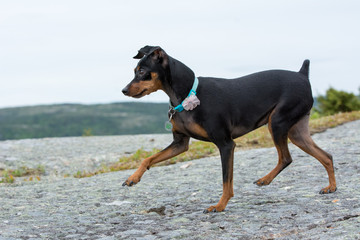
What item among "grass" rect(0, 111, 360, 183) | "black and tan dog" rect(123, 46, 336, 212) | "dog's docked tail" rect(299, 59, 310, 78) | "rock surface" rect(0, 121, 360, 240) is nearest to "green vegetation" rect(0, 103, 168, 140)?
"grass" rect(0, 111, 360, 183)

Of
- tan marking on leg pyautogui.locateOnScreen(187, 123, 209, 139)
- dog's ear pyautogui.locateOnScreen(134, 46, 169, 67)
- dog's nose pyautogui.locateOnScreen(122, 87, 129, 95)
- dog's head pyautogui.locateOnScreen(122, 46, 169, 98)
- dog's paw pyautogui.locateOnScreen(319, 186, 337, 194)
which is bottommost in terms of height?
dog's paw pyautogui.locateOnScreen(319, 186, 337, 194)

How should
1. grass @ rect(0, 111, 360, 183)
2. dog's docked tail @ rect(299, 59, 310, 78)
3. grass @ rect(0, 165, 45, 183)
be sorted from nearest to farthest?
dog's docked tail @ rect(299, 59, 310, 78), grass @ rect(0, 111, 360, 183), grass @ rect(0, 165, 45, 183)

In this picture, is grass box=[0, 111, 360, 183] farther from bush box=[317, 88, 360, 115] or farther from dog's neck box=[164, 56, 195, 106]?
bush box=[317, 88, 360, 115]

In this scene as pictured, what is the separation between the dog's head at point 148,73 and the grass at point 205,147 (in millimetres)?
6003

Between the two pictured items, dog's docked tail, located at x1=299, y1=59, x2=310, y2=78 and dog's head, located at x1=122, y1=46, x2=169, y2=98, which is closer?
dog's head, located at x1=122, y1=46, x2=169, y2=98

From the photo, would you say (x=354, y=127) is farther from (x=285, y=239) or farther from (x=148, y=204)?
(x=285, y=239)

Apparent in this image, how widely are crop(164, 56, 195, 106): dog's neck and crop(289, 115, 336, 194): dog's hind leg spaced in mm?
1810

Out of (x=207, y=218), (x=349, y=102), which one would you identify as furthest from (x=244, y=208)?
(x=349, y=102)

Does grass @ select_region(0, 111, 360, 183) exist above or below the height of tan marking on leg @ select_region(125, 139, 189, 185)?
below

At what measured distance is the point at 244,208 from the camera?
6.12 metres

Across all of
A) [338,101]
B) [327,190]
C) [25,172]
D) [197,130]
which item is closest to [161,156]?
[197,130]

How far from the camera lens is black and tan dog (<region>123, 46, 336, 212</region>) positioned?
586cm

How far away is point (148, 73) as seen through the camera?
5871mm

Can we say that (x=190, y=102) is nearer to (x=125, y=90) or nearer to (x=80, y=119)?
(x=125, y=90)
